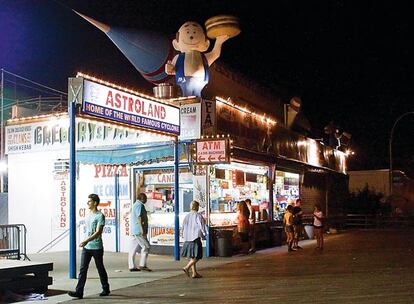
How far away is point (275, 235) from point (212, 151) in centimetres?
635

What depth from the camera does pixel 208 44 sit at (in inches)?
755

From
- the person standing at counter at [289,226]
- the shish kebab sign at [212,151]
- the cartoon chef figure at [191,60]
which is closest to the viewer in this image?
the shish kebab sign at [212,151]

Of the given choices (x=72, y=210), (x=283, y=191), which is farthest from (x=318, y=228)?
(x=72, y=210)

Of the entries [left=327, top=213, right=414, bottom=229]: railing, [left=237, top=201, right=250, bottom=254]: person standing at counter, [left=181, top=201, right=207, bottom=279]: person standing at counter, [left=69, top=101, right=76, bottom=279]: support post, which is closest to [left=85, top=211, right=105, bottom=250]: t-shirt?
[left=69, top=101, right=76, bottom=279]: support post

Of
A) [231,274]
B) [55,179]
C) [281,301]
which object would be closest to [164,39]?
[55,179]

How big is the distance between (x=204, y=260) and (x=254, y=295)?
610cm

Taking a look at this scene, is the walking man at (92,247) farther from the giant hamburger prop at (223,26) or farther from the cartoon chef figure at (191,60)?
the giant hamburger prop at (223,26)

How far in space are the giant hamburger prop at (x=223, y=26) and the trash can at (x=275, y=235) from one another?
7.36 meters

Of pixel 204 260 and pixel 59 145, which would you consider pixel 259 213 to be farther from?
pixel 59 145

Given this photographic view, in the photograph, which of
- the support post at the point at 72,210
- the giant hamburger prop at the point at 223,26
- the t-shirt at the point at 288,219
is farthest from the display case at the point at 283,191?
the support post at the point at 72,210

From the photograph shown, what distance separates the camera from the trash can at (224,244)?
56.4 ft

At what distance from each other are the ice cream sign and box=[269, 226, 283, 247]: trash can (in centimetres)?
713

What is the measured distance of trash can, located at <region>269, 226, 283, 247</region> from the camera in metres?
21.2

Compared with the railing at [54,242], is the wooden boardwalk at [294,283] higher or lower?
lower
